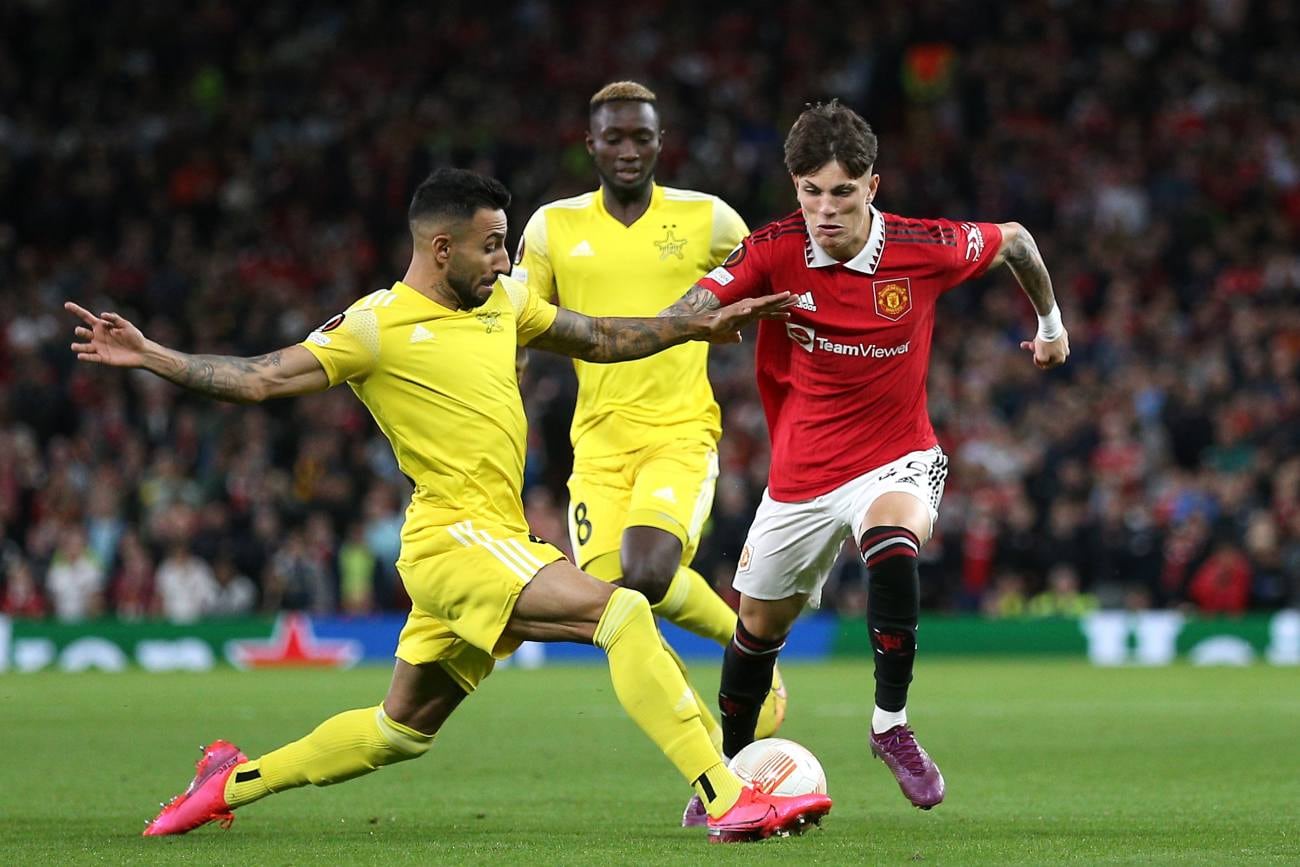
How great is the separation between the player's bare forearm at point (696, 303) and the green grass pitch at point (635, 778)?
1.88 m

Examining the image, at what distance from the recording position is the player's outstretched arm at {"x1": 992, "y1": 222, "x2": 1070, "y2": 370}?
7.70m

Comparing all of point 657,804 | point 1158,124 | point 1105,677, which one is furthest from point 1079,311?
point 657,804

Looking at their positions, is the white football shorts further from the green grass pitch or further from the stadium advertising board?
the stadium advertising board

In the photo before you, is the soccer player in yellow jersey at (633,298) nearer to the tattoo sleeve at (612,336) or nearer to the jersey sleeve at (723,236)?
the jersey sleeve at (723,236)

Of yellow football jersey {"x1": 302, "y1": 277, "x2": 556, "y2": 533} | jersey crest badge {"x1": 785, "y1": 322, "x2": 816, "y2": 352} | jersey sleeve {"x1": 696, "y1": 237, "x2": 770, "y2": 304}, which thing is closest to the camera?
yellow football jersey {"x1": 302, "y1": 277, "x2": 556, "y2": 533}

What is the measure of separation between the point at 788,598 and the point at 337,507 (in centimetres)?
1302

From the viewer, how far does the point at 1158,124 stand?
23.1 m

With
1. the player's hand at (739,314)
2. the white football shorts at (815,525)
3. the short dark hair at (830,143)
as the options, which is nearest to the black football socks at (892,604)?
the white football shorts at (815,525)

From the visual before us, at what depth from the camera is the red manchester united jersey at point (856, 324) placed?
743 cm

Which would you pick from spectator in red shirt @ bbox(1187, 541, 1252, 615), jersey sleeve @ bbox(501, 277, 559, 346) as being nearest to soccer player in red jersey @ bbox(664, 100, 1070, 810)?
jersey sleeve @ bbox(501, 277, 559, 346)

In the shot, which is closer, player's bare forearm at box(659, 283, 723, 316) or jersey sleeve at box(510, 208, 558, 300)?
player's bare forearm at box(659, 283, 723, 316)

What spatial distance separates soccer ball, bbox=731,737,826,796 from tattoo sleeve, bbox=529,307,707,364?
152 centimetres

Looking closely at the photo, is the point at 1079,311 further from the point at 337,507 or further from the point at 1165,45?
the point at 337,507

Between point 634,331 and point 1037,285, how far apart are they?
1.71m
